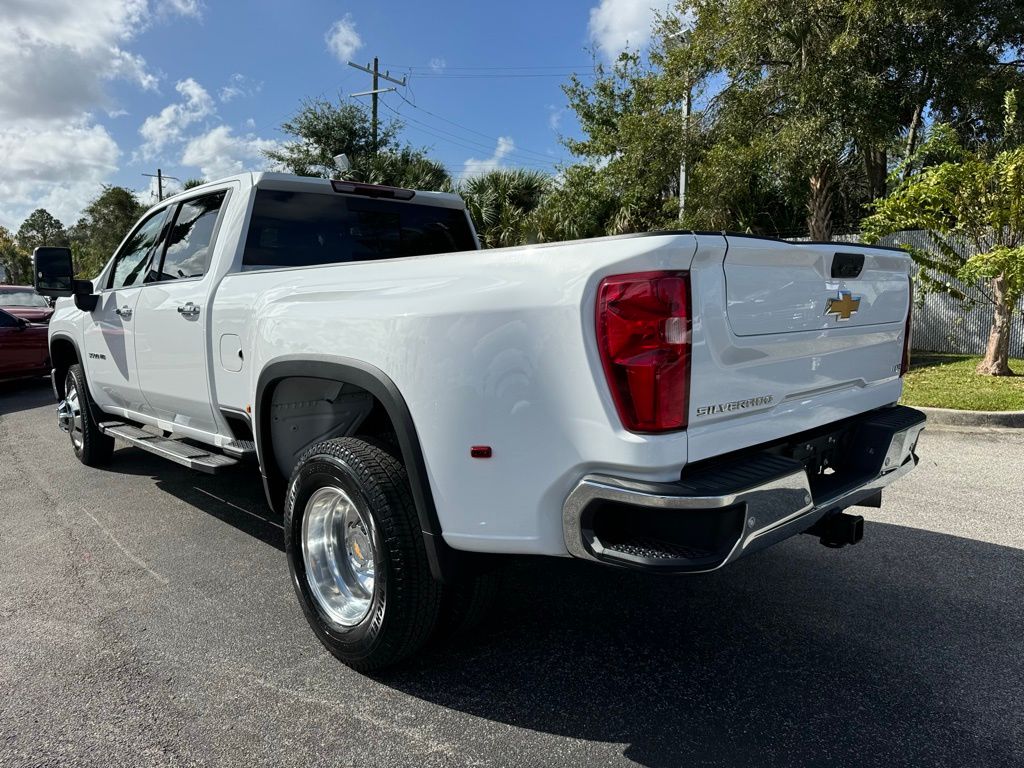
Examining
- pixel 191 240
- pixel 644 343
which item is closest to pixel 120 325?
pixel 191 240

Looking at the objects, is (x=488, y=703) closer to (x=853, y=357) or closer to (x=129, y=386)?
(x=853, y=357)

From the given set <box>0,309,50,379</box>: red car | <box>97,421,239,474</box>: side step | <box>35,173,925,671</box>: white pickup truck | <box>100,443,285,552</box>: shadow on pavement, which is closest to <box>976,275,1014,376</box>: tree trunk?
<box>35,173,925,671</box>: white pickup truck

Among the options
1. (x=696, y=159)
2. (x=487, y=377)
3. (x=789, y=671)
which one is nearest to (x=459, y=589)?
(x=487, y=377)

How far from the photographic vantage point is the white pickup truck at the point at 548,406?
2096 millimetres

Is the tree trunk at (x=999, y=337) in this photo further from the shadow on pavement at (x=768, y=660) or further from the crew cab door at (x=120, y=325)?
the crew cab door at (x=120, y=325)

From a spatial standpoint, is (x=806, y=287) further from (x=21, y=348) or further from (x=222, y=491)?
(x=21, y=348)

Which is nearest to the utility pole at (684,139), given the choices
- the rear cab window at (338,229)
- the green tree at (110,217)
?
the rear cab window at (338,229)

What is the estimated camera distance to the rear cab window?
4.07 meters

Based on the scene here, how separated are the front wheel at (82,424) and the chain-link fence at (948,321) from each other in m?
11.6

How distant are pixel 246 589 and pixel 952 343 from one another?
40.9 ft

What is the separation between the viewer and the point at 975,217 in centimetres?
919

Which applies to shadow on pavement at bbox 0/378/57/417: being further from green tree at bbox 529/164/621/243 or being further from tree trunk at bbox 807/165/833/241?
tree trunk at bbox 807/165/833/241

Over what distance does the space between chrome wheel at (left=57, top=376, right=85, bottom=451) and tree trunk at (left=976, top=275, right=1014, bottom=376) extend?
1026 cm

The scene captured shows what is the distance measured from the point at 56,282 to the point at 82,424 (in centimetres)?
131
